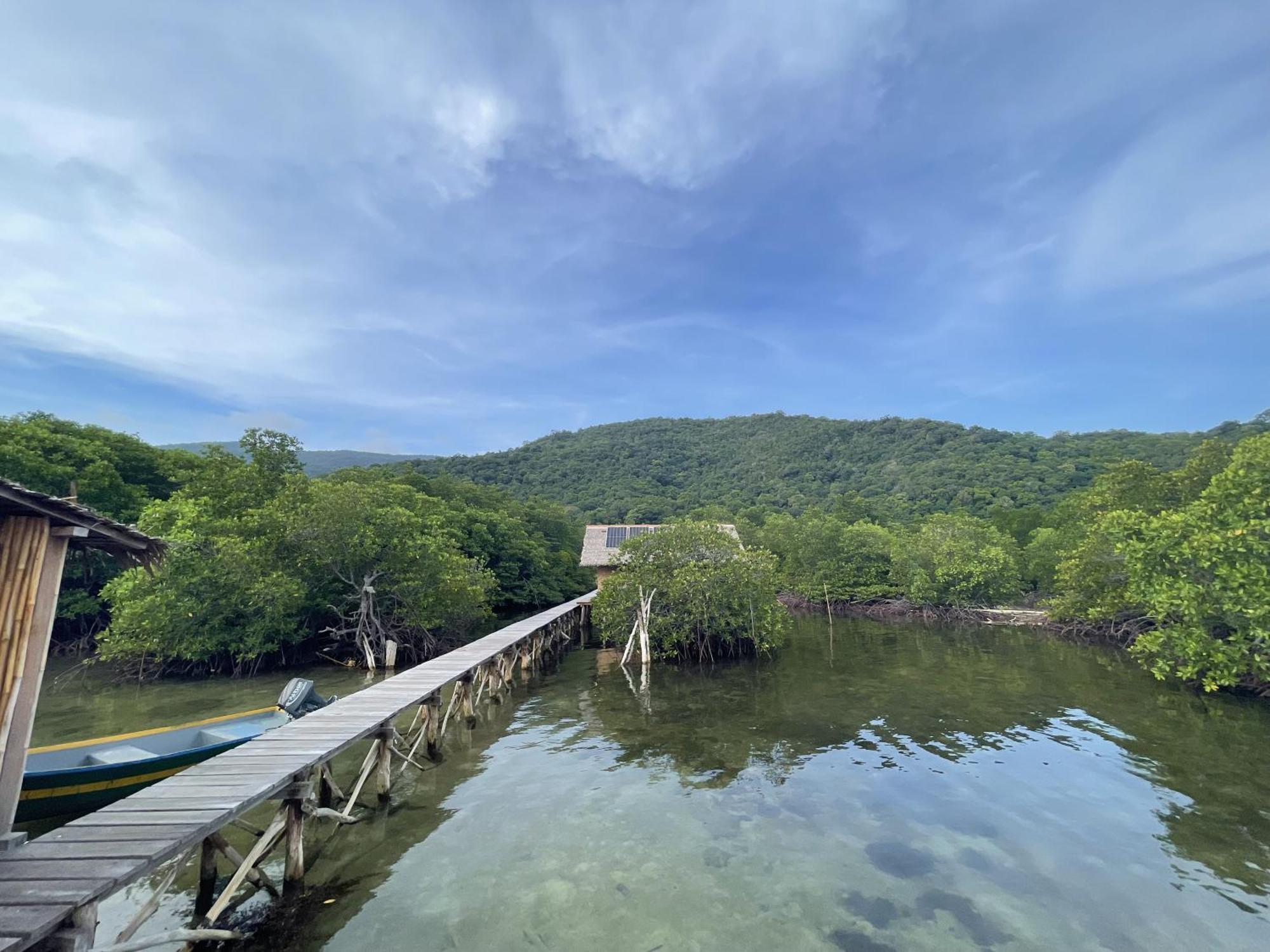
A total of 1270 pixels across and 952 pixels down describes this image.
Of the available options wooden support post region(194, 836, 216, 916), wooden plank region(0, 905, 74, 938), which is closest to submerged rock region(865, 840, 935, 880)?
wooden support post region(194, 836, 216, 916)

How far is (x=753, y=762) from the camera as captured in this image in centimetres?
1103

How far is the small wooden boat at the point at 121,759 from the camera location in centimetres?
761

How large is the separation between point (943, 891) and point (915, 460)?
75.1 m

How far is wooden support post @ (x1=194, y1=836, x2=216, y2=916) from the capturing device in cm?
630

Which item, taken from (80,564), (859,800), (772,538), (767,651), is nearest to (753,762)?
(859,800)

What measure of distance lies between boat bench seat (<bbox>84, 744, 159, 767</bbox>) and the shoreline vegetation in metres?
5.62

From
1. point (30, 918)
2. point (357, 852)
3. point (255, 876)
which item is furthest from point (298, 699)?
point (30, 918)

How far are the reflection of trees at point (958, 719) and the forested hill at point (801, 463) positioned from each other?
3896 centimetres

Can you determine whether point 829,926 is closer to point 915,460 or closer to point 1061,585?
point 1061,585

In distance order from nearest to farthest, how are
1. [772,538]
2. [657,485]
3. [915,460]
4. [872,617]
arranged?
1. [872,617]
2. [772,538]
3. [915,460]
4. [657,485]

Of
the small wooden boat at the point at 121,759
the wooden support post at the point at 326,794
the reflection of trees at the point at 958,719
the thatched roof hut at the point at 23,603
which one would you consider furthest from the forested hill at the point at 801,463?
the thatched roof hut at the point at 23,603

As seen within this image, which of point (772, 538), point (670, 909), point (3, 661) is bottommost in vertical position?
point (670, 909)

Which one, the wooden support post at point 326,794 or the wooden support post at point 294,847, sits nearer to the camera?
the wooden support post at point 294,847

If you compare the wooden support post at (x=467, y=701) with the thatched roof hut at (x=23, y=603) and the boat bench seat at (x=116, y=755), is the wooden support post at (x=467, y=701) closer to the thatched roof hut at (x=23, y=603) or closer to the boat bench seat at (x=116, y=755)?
the boat bench seat at (x=116, y=755)
